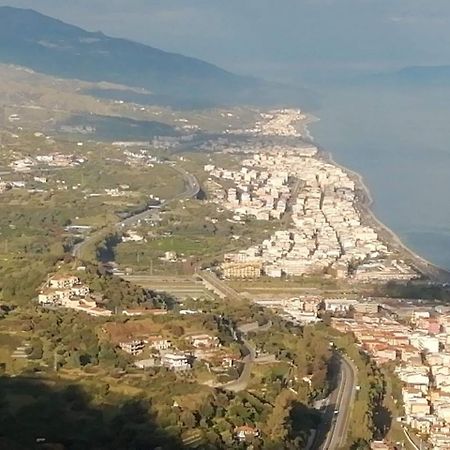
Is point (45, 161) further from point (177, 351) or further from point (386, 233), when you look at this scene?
point (177, 351)

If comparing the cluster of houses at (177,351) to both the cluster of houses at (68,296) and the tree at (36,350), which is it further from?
the cluster of houses at (68,296)

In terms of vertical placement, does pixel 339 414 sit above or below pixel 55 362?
below

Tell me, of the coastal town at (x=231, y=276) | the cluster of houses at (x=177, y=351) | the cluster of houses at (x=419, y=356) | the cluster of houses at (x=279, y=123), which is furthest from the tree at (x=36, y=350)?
the cluster of houses at (x=279, y=123)

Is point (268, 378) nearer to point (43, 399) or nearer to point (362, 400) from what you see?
point (362, 400)

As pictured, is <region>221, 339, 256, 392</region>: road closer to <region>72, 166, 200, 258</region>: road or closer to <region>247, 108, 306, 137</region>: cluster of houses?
<region>72, 166, 200, 258</region>: road

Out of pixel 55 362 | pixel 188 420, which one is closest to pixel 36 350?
pixel 55 362

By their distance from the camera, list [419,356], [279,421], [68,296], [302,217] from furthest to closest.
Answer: [302,217]
[68,296]
[419,356]
[279,421]
